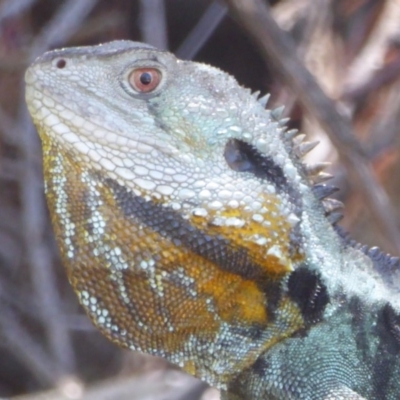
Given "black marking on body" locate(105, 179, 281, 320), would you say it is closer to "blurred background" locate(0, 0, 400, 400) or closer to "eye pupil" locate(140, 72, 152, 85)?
"eye pupil" locate(140, 72, 152, 85)

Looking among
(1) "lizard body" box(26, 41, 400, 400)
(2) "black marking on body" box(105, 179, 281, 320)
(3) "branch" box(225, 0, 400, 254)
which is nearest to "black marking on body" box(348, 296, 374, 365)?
(1) "lizard body" box(26, 41, 400, 400)

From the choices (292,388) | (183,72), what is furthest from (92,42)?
(292,388)

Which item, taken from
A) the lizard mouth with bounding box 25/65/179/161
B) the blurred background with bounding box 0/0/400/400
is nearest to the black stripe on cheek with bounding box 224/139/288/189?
the lizard mouth with bounding box 25/65/179/161

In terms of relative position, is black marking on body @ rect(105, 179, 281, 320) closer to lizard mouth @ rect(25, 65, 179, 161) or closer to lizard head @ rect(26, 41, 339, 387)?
lizard head @ rect(26, 41, 339, 387)

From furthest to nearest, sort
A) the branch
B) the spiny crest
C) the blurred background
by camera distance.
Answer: the blurred background, the branch, the spiny crest

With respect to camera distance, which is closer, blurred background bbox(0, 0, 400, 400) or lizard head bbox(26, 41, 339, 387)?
lizard head bbox(26, 41, 339, 387)

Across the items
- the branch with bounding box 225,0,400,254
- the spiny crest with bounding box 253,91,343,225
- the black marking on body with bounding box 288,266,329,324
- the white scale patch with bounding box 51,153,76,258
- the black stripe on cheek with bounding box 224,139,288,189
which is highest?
the branch with bounding box 225,0,400,254

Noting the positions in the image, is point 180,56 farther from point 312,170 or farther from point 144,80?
point 144,80

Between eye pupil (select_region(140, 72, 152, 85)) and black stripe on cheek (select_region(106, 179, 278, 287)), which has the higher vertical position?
eye pupil (select_region(140, 72, 152, 85))

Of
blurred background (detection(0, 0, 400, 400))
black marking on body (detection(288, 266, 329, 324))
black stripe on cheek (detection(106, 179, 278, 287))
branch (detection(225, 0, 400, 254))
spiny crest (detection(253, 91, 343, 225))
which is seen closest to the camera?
black stripe on cheek (detection(106, 179, 278, 287))
